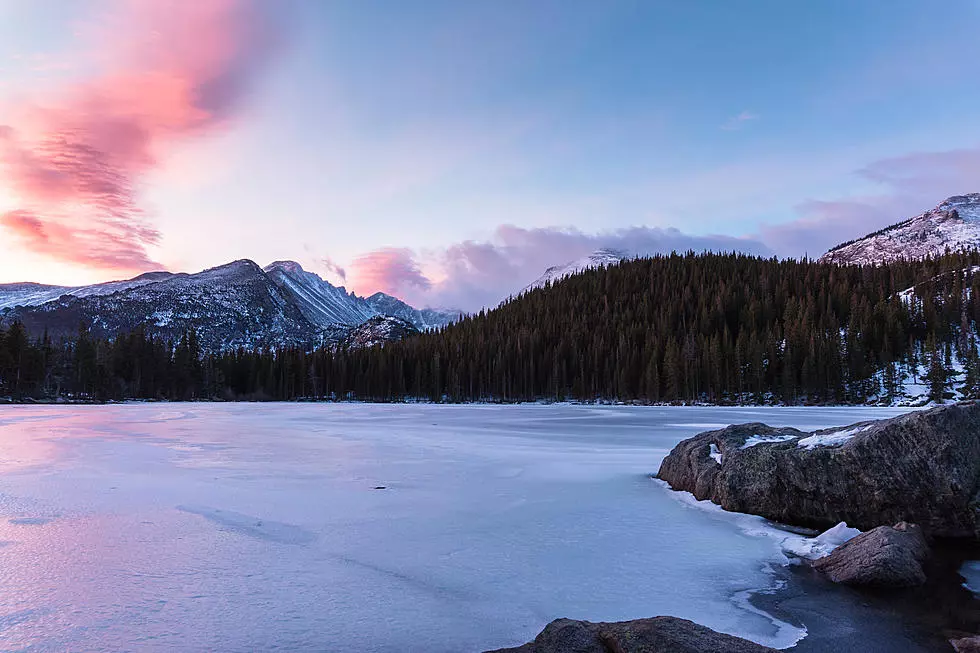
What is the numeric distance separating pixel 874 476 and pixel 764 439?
298 cm

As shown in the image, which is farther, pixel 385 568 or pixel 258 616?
pixel 385 568

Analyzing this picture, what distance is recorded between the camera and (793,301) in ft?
447

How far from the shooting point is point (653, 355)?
4641 inches

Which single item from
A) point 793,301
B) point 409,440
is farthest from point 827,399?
point 409,440

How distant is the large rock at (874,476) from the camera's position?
33.0 ft

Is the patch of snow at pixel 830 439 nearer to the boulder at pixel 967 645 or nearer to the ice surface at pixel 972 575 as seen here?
the ice surface at pixel 972 575

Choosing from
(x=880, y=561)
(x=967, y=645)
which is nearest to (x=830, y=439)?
→ (x=880, y=561)

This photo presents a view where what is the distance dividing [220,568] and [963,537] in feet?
41.8

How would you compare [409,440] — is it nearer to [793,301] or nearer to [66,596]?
[66,596]

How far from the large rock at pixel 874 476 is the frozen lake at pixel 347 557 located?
1.30m

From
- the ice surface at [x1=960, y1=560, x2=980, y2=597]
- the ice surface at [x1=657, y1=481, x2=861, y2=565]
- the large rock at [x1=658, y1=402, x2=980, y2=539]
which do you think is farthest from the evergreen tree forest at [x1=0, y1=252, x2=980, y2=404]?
the ice surface at [x1=960, y1=560, x2=980, y2=597]

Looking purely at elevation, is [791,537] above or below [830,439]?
below

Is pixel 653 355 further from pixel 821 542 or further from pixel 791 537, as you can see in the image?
pixel 821 542

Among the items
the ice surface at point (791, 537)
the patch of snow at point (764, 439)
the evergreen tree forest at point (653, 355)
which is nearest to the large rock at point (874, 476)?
the patch of snow at point (764, 439)
